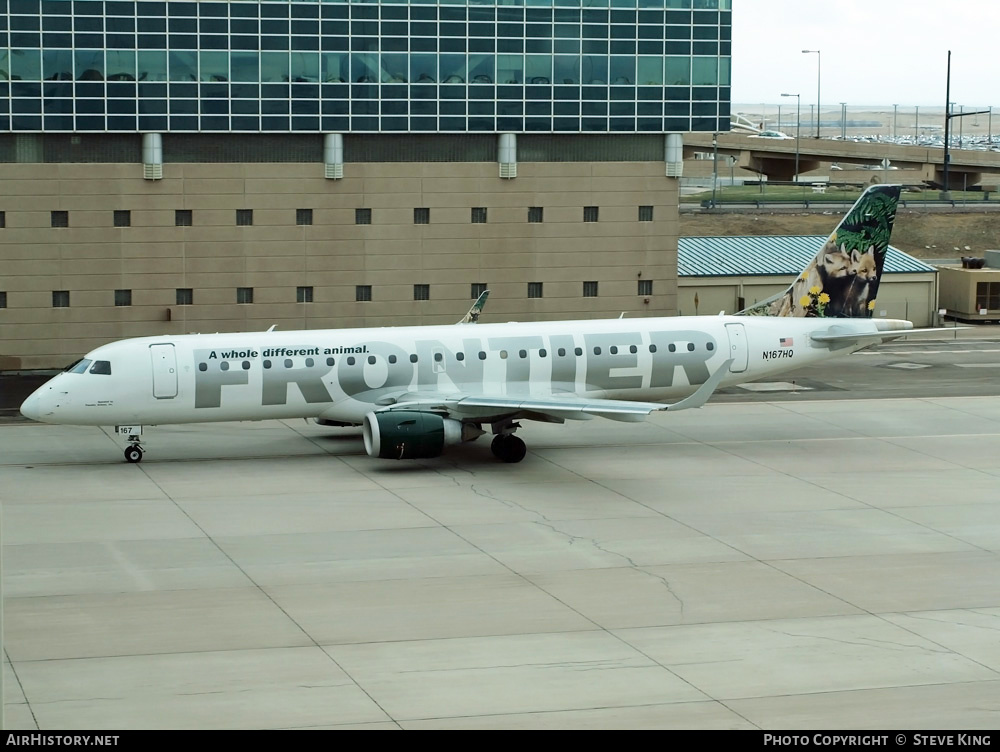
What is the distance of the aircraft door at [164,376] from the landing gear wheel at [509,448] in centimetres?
866

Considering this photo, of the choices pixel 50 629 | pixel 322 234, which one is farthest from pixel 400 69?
pixel 50 629

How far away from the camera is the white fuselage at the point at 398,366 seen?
1423 inches

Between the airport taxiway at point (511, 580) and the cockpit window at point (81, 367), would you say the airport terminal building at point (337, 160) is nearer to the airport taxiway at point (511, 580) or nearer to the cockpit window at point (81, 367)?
the airport taxiway at point (511, 580)

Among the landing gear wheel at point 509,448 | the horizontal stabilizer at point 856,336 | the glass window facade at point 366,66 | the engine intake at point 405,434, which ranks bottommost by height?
the landing gear wheel at point 509,448

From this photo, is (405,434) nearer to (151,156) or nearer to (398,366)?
(398,366)

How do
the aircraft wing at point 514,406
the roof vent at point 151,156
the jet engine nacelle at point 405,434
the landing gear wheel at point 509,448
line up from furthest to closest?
the roof vent at point 151,156 → the landing gear wheel at point 509,448 → the jet engine nacelle at point 405,434 → the aircraft wing at point 514,406

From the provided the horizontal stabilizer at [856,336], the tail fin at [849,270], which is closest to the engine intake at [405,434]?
the horizontal stabilizer at [856,336]

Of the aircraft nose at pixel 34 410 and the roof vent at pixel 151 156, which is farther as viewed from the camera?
the roof vent at pixel 151 156

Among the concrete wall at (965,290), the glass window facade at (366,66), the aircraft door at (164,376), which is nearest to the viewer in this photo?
the aircraft door at (164,376)

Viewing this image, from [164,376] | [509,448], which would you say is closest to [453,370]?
[509,448]

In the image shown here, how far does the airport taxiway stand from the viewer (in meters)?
19.1

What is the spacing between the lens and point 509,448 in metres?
37.1

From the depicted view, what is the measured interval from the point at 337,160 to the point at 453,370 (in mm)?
22576

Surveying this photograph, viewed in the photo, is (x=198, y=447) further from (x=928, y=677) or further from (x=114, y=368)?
(x=928, y=677)
